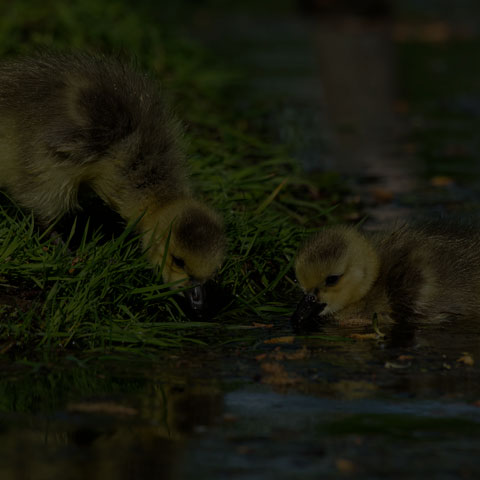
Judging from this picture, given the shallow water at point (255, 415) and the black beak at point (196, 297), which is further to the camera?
the black beak at point (196, 297)

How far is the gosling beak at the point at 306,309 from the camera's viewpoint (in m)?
6.50

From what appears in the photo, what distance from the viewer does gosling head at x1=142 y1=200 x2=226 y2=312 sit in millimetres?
6434

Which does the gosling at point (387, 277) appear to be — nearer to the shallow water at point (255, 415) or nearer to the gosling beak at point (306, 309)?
the gosling beak at point (306, 309)

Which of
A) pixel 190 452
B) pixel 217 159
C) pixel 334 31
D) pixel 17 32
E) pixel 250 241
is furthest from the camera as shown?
pixel 334 31

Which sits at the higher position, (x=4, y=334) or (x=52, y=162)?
(x=52, y=162)

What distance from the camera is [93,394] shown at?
17.0ft

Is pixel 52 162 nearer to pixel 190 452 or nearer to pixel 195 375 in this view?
pixel 195 375

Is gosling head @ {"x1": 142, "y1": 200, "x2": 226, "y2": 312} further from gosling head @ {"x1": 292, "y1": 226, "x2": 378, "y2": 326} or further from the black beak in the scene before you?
gosling head @ {"x1": 292, "y1": 226, "x2": 378, "y2": 326}

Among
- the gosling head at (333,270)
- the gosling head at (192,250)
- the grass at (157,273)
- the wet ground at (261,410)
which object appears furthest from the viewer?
the gosling head at (333,270)

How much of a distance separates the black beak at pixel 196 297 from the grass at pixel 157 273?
103mm

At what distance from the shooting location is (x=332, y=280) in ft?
22.1

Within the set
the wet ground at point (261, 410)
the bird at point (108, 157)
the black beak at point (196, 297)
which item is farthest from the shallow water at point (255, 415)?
the bird at point (108, 157)

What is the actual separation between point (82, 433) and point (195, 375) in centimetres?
90

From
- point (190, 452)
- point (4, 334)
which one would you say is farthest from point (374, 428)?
point (4, 334)
